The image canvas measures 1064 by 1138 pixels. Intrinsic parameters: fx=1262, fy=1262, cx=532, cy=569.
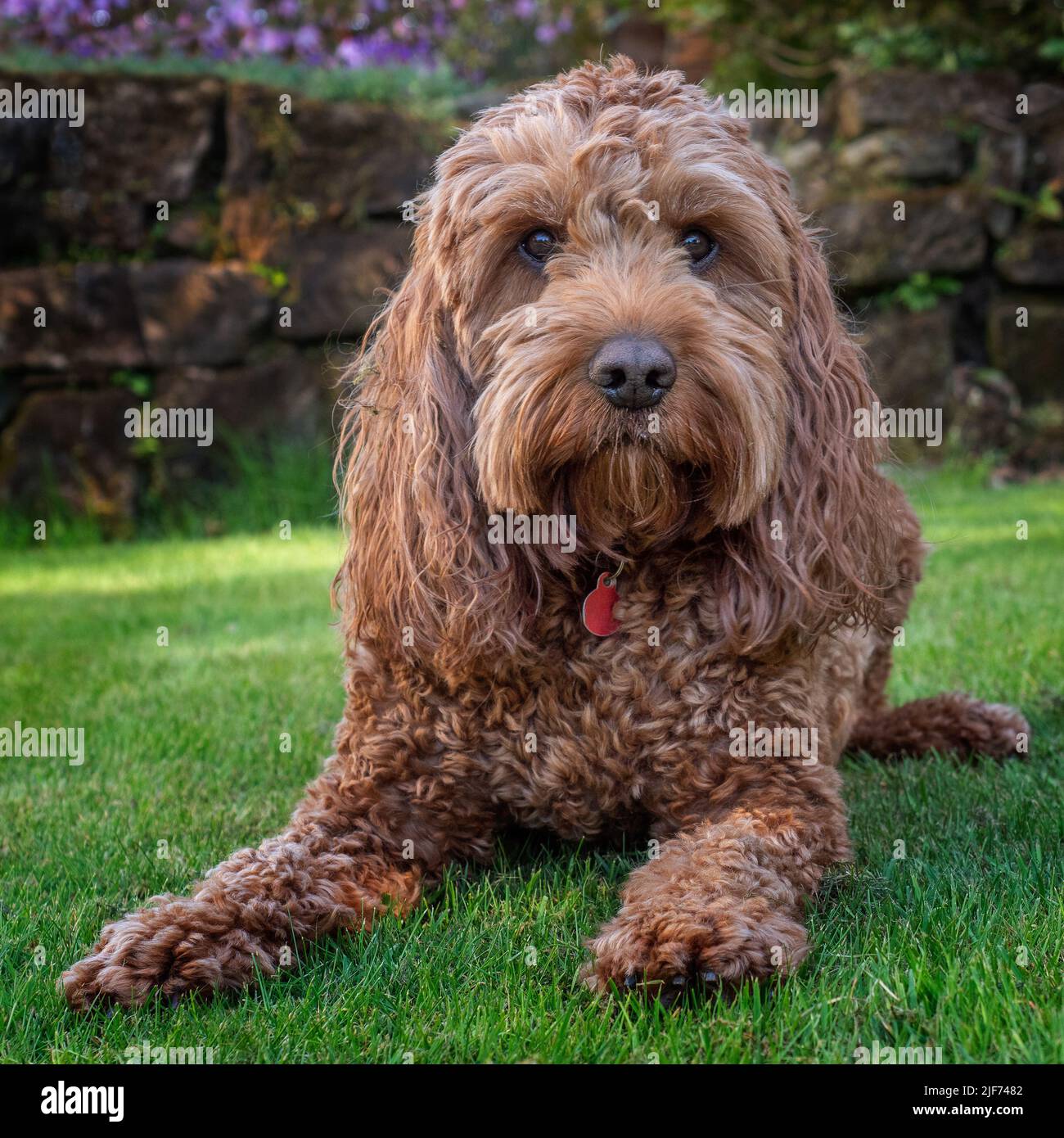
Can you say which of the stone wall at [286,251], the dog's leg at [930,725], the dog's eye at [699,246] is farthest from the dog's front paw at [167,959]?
the stone wall at [286,251]

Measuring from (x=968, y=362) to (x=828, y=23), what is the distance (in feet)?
10.0

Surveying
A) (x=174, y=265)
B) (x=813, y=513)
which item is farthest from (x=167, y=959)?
(x=174, y=265)

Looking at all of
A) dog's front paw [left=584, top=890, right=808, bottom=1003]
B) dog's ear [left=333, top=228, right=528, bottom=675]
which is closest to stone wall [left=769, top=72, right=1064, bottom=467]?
dog's ear [left=333, top=228, right=528, bottom=675]

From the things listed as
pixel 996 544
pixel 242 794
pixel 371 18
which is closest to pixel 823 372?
pixel 242 794

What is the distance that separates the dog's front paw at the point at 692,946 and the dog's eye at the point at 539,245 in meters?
1.25

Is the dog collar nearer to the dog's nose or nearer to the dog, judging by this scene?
the dog

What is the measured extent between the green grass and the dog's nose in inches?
39.3

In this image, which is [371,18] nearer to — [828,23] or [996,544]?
[828,23]

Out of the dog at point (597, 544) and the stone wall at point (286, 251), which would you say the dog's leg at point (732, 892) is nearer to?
the dog at point (597, 544)

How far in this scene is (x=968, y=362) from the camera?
28.6ft

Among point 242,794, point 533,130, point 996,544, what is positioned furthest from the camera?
point 996,544

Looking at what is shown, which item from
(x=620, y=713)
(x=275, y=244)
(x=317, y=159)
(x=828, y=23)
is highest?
(x=828, y=23)

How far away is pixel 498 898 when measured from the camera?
2562 millimetres

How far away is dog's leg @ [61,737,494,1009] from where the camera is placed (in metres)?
2.17
